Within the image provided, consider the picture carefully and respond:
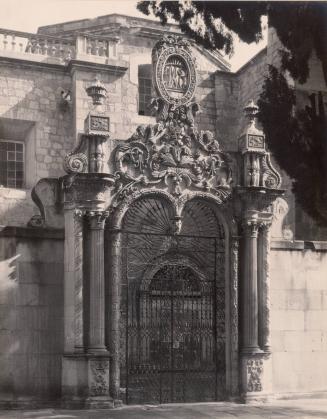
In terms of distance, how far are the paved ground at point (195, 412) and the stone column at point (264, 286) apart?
1.14m

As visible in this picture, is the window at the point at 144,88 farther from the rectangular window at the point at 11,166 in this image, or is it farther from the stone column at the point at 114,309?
the stone column at the point at 114,309

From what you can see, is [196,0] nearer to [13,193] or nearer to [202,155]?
[202,155]

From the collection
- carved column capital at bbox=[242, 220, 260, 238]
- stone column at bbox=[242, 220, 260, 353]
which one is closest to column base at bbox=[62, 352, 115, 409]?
stone column at bbox=[242, 220, 260, 353]

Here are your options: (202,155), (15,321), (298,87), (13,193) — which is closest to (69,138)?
(13,193)

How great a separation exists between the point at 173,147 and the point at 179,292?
254 centimetres

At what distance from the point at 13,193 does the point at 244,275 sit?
928 cm

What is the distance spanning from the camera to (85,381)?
1144cm

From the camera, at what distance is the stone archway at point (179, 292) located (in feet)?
40.6

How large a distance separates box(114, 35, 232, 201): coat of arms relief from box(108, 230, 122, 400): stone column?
840 millimetres

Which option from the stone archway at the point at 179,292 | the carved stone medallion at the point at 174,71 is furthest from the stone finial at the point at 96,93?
the stone archway at the point at 179,292

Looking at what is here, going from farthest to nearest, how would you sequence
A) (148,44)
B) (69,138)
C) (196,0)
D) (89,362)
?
(148,44) → (69,138) → (196,0) → (89,362)

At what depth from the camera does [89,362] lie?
11.5 m

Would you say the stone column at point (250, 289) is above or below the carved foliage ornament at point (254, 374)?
above

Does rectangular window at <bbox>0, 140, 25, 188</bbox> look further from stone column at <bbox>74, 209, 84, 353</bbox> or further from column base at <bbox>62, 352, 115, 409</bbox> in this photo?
column base at <bbox>62, 352, 115, 409</bbox>
